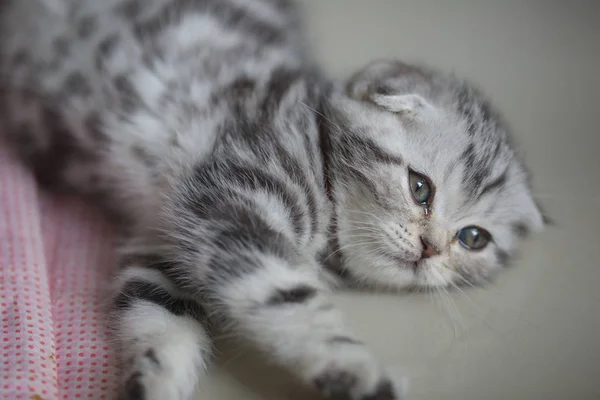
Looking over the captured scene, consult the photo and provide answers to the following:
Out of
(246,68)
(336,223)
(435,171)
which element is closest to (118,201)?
(246,68)

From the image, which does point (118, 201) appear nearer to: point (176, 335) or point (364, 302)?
point (176, 335)

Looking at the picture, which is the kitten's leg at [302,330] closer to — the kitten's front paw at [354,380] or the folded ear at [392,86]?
the kitten's front paw at [354,380]

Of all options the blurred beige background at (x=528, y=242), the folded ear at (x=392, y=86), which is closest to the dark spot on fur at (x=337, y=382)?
the blurred beige background at (x=528, y=242)

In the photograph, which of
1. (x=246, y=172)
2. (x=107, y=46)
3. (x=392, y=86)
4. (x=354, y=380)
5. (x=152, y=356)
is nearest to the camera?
(x=354, y=380)

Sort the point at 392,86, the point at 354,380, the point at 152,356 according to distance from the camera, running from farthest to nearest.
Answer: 1. the point at 392,86
2. the point at 152,356
3. the point at 354,380

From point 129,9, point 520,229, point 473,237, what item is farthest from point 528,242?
point 129,9

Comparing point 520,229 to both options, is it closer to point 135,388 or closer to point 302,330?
point 302,330

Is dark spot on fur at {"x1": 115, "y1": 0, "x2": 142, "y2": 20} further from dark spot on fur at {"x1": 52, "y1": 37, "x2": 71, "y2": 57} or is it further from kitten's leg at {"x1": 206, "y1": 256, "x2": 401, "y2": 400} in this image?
kitten's leg at {"x1": 206, "y1": 256, "x2": 401, "y2": 400}
